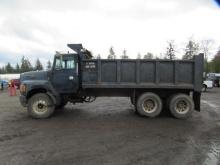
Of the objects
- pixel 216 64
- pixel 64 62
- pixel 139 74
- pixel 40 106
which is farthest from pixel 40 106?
pixel 216 64

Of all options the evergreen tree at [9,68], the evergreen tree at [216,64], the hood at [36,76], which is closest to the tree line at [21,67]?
the evergreen tree at [9,68]

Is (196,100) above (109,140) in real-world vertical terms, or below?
above

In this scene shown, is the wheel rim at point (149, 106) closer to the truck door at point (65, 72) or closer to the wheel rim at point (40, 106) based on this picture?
the truck door at point (65, 72)

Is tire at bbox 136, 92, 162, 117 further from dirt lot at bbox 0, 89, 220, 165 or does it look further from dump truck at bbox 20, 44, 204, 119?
dirt lot at bbox 0, 89, 220, 165

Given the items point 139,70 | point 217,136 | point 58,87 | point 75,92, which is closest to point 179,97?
point 139,70

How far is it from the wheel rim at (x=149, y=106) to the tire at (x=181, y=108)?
2.15 feet

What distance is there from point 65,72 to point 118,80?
2231mm

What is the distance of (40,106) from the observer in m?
10.7

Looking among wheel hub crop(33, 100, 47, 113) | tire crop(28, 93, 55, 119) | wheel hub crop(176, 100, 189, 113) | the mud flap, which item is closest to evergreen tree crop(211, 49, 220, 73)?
the mud flap

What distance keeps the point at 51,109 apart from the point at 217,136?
6.33 metres

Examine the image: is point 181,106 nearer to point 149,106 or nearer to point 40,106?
point 149,106

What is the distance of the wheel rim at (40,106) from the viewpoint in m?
10.6

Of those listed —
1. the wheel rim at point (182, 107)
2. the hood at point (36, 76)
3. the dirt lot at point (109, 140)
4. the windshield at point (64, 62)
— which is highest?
the windshield at point (64, 62)

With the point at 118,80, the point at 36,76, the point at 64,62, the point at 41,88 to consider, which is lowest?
the point at 41,88
